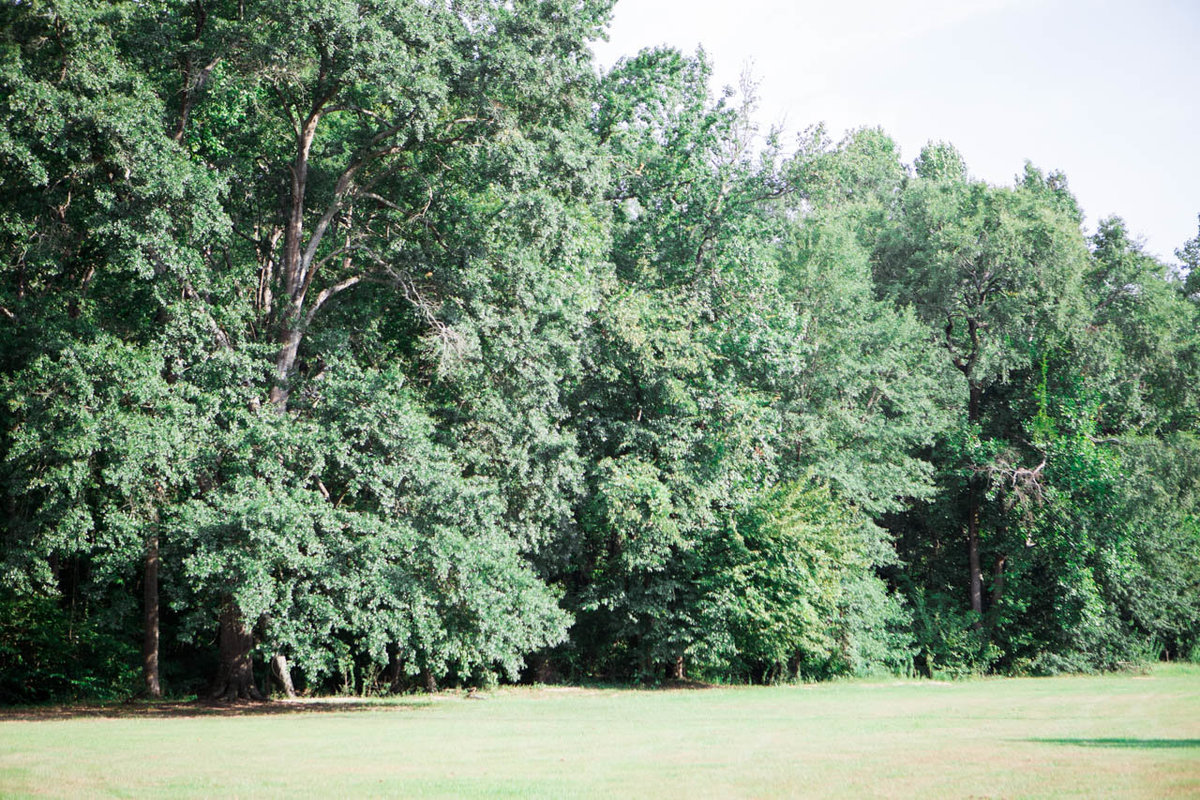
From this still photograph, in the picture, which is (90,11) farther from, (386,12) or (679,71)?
(679,71)

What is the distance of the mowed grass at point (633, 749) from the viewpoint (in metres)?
8.95

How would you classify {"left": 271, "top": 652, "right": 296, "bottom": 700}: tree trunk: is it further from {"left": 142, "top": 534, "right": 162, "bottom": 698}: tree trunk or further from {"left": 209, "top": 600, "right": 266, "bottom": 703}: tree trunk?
{"left": 142, "top": 534, "right": 162, "bottom": 698}: tree trunk

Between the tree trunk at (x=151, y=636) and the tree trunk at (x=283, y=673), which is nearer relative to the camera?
the tree trunk at (x=151, y=636)

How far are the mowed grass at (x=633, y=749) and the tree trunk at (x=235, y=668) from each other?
1.50 metres

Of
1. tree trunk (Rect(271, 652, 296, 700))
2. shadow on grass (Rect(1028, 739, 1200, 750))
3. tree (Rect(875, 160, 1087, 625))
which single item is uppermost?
tree (Rect(875, 160, 1087, 625))

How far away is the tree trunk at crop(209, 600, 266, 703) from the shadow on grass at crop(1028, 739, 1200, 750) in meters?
16.5

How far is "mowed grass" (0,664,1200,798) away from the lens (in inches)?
352

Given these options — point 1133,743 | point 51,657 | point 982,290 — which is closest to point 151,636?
point 51,657

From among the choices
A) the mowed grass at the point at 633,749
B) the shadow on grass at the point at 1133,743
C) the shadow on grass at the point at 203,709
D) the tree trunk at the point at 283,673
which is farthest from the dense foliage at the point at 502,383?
the shadow on grass at the point at 1133,743

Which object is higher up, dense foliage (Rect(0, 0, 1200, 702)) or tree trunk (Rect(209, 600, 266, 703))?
dense foliage (Rect(0, 0, 1200, 702))

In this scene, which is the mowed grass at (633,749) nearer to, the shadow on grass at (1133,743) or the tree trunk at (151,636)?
the shadow on grass at (1133,743)

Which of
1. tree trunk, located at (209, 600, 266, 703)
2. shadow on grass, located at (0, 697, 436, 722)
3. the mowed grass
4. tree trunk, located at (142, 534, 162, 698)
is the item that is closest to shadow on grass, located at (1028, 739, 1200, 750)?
the mowed grass

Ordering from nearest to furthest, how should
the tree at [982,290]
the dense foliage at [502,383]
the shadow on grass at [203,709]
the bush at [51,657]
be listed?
the dense foliage at [502,383], the shadow on grass at [203,709], the bush at [51,657], the tree at [982,290]

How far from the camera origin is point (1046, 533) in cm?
3222
